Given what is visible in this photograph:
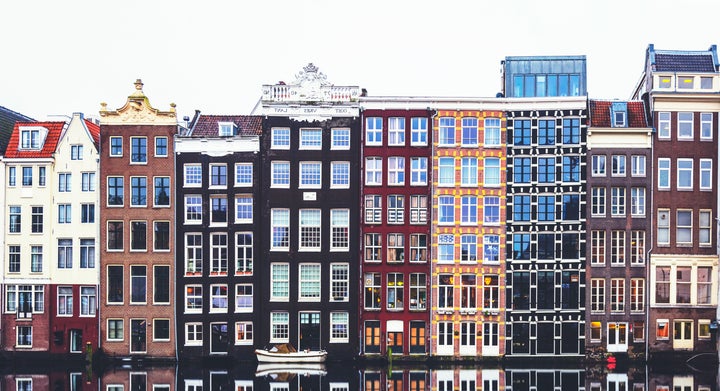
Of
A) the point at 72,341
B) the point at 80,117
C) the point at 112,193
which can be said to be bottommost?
the point at 72,341

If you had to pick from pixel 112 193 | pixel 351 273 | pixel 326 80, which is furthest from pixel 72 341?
pixel 326 80

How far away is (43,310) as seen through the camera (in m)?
55.5

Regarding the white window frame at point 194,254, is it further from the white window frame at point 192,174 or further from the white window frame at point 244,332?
the white window frame at point 244,332

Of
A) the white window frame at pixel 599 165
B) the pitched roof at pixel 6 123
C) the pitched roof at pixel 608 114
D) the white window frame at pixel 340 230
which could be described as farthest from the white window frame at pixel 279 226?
the pitched roof at pixel 608 114

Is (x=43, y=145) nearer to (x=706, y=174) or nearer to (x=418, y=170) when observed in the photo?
(x=418, y=170)

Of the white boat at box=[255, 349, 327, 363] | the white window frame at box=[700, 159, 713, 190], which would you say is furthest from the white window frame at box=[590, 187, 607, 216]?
the white boat at box=[255, 349, 327, 363]

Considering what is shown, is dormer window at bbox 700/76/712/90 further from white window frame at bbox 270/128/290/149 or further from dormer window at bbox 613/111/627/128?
white window frame at bbox 270/128/290/149

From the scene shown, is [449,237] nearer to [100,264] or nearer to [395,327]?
[395,327]

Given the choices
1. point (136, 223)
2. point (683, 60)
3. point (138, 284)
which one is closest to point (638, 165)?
point (683, 60)

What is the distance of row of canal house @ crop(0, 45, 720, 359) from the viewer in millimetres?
54406

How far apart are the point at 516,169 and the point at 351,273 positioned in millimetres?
13296

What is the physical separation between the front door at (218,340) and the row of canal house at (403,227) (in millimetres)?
96

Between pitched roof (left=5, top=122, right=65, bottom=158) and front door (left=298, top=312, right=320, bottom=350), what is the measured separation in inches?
829

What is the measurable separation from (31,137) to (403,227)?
2686cm
